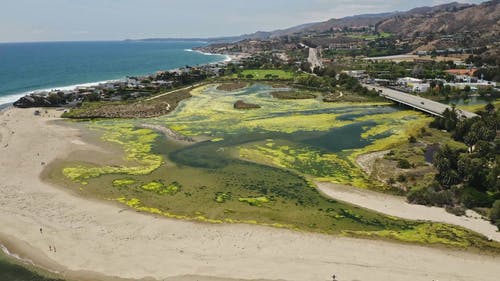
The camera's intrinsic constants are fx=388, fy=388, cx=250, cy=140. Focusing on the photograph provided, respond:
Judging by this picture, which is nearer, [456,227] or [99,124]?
[456,227]

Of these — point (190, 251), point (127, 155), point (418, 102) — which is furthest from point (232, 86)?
point (190, 251)

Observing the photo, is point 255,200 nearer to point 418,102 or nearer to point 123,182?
point 123,182

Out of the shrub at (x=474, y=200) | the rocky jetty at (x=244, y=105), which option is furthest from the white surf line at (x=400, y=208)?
the rocky jetty at (x=244, y=105)

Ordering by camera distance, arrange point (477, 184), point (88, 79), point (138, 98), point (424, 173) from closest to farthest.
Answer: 1. point (477, 184)
2. point (424, 173)
3. point (138, 98)
4. point (88, 79)

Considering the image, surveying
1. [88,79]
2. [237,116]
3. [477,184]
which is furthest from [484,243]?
[88,79]

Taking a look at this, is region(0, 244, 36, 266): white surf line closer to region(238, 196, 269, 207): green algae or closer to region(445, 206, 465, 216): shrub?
region(238, 196, 269, 207): green algae

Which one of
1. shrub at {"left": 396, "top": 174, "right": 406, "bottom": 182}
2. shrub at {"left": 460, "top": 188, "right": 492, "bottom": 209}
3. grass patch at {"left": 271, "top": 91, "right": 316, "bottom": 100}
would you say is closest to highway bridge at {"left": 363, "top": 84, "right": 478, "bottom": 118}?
grass patch at {"left": 271, "top": 91, "right": 316, "bottom": 100}

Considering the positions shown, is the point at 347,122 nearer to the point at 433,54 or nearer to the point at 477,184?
the point at 477,184
